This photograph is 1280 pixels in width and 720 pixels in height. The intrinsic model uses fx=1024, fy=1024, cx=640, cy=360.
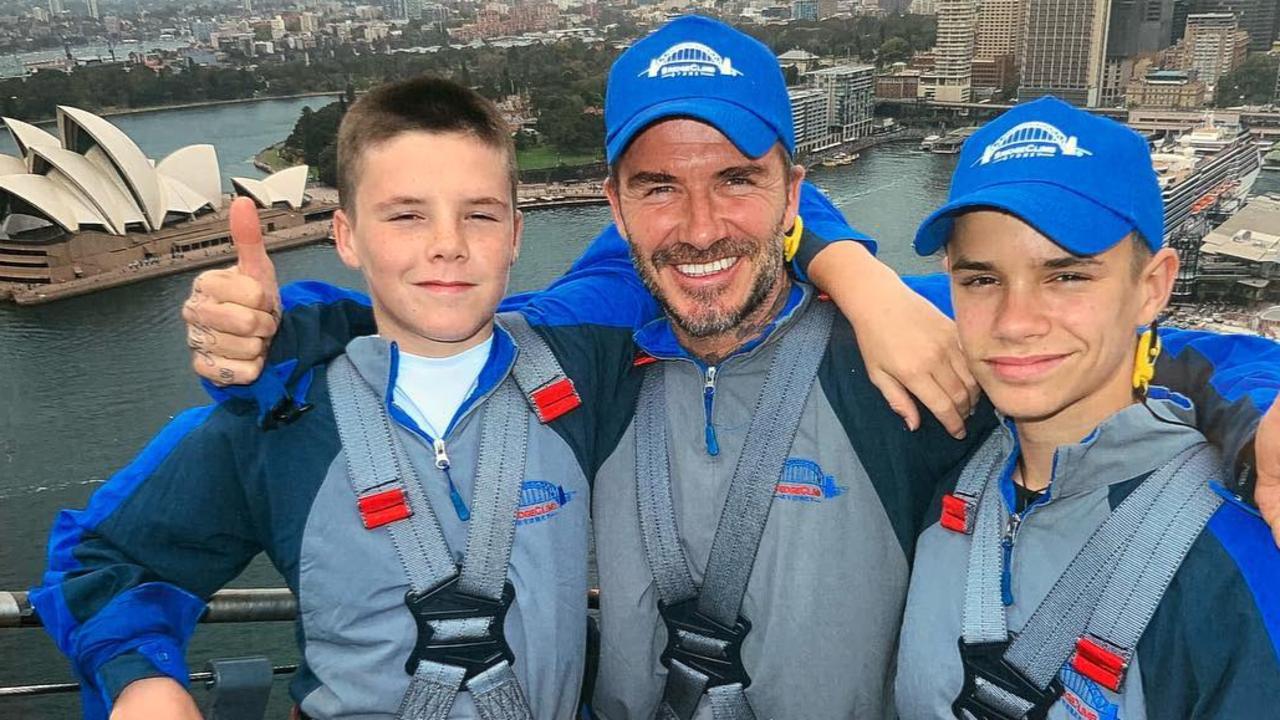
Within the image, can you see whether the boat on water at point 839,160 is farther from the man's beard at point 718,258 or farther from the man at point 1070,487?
the man at point 1070,487

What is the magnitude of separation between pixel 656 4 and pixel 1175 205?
47.4m

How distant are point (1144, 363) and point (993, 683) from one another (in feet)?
0.99

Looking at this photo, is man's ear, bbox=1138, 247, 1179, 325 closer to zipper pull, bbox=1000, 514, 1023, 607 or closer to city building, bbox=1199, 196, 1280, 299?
zipper pull, bbox=1000, 514, 1023, 607

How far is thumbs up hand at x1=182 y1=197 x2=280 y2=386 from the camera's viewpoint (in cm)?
93

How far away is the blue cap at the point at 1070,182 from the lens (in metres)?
0.82

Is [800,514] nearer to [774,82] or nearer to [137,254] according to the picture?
[774,82]

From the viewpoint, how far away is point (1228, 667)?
0.71 m

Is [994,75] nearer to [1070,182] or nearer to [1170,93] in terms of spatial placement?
[1170,93]

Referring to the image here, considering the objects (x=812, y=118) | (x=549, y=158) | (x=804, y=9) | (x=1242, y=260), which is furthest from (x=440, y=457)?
(x=804, y=9)

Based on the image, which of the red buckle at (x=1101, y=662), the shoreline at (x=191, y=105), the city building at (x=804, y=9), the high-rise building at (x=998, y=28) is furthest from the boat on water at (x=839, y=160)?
the city building at (x=804, y=9)

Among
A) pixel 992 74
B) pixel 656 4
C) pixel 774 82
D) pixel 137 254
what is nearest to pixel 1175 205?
pixel 992 74

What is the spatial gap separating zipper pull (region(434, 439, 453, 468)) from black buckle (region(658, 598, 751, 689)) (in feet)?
0.86

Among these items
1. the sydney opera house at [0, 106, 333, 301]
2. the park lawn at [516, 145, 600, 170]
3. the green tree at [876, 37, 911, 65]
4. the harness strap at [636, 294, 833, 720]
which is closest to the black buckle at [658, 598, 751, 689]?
the harness strap at [636, 294, 833, 720]

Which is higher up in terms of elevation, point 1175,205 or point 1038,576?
point 1038,576
